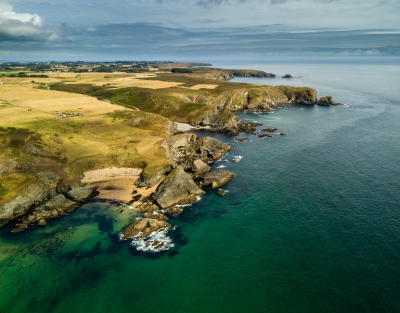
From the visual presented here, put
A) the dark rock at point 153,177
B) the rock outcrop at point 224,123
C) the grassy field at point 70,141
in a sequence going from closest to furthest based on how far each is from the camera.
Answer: the grassy field at point 70,141, the dark rock at point 153,177, the rock outcrop at point 224,123

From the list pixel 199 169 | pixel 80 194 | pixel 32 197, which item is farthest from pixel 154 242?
pixel 32 197

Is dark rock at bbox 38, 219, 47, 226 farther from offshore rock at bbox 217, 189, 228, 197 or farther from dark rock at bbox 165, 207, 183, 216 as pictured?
offshore rock at bbox 217, 189, 228, 197

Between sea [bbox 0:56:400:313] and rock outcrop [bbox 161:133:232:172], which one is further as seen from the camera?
rock outcrop [bbox 161:133:232:172]

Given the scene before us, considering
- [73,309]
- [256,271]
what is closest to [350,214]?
[256,271]

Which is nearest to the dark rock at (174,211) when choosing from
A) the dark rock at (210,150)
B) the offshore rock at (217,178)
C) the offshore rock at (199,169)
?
the offshore rock at (217,178)

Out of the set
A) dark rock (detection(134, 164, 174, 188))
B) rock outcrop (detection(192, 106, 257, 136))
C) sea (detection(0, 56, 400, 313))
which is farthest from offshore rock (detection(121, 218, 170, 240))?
rock outcrop (detection(192, 106, 257, 136))

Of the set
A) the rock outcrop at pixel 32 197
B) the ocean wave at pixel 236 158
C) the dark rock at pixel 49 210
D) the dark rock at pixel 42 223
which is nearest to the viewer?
the dark rock at pixel 42 223

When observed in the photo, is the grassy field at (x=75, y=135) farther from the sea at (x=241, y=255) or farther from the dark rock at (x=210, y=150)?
the sea at (x=241, y=255)
